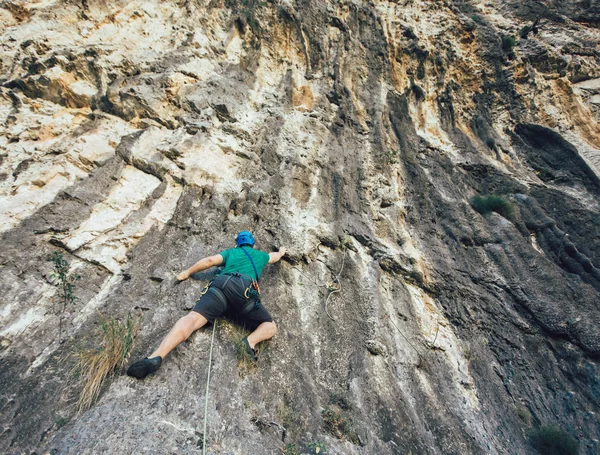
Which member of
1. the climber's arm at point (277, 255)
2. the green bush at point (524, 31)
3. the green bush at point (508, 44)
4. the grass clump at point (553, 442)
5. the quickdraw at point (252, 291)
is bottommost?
the grass clump at point (553, 442)

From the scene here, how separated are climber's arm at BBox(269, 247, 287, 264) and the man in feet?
1.43

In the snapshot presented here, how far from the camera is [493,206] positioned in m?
8.08

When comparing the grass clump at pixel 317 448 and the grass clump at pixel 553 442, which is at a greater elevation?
the grass clump at pixel 317 448

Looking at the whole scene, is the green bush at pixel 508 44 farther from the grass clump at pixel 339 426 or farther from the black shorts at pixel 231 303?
the grass clump at pixel 339 426

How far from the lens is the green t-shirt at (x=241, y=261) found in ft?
14.6

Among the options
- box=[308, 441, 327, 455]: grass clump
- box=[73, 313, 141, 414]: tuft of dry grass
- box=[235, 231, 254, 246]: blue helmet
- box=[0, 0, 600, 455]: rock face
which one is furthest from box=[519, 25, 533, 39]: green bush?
box=[73, 313, 141, 414]: tuft of dry grass

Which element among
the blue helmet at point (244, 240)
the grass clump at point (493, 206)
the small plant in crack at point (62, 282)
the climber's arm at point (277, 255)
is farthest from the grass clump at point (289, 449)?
the grass clump at point (493, 206)

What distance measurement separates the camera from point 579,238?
7578 mm

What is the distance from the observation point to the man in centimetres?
361

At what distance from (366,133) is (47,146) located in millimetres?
7590

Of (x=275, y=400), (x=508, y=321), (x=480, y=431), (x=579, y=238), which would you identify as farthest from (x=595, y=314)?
(x=275, y=400)

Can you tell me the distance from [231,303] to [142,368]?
1.22m

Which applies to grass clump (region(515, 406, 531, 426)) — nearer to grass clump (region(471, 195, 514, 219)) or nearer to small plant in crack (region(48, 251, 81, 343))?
grass clump (region(471, 195, 514, 219))

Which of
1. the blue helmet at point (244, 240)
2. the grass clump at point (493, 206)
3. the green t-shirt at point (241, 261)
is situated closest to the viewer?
the green t-shirt at point (241, 261)
